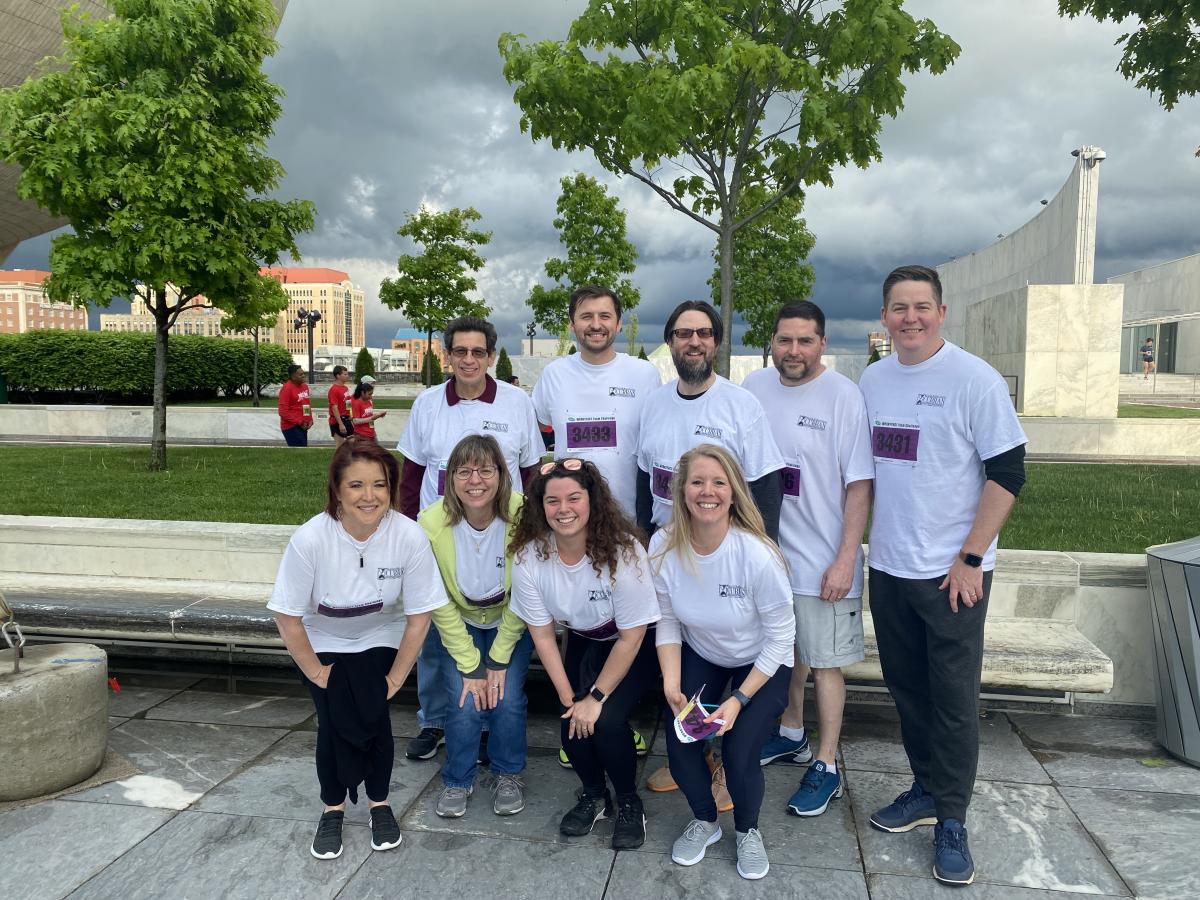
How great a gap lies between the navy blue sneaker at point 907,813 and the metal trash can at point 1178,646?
4.62 ft

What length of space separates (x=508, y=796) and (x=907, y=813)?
159 centimetres

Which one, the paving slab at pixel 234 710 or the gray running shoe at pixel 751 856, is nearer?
the gray running shoe at pixel 751 856

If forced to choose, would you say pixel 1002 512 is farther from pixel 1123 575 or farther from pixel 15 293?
pixel 15 293

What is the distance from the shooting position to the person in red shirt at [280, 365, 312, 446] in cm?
1367

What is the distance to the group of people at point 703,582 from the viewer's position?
10.1ft

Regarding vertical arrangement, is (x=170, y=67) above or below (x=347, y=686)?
above

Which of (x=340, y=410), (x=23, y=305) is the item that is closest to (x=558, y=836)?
(x=340, y=410)

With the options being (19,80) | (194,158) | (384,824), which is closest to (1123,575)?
(384,824)

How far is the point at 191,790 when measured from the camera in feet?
11.8

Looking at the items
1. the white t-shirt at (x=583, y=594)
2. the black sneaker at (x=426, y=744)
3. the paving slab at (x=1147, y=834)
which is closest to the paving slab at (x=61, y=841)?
the black sneaker at (x=426, y=744)

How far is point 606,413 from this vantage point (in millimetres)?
3826

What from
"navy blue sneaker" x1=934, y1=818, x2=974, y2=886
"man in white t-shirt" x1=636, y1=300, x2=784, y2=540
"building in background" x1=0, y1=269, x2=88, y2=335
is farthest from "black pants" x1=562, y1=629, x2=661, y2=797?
"building in background" x1=0, y1=269, x2=88, y2=335

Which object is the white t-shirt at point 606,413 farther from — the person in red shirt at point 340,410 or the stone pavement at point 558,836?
the person in red shirt at point 340,410

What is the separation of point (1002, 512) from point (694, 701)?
1280mm
